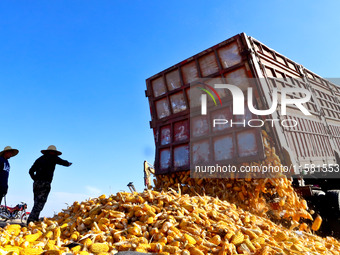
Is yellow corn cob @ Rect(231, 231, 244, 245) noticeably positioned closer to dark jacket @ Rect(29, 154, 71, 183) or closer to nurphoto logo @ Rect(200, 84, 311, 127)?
nurphoto logo @ Rect(200, 84, 311, 127)

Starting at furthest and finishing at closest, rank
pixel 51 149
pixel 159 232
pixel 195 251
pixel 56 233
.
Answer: pixel 51 149 < pixel 56 233 < pixel 159 232 < pixel 195 251

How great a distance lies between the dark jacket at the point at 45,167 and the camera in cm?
740

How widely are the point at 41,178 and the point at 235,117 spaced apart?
5.42 metres

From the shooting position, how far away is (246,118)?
5.64 metres

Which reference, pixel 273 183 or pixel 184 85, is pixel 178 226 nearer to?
pixel 273 183

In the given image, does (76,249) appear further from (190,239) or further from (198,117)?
(198,117)

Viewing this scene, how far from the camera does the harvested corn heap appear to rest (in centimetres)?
292

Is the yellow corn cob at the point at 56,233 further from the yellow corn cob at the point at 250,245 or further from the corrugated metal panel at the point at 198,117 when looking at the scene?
the corrugated metal panel at the point at 198,117

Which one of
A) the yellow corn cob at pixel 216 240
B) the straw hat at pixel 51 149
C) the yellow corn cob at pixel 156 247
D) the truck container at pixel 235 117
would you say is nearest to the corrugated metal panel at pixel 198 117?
the truck container at pixel 235 117

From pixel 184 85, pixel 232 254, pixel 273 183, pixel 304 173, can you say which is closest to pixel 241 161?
pixel 273 183

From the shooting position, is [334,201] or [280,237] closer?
[280,237]

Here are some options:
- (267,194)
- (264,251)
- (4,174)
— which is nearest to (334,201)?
(267,194)

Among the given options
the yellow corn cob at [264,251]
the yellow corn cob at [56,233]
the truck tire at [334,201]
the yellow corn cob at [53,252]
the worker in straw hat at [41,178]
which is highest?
the worker in straw hat at [41,178]

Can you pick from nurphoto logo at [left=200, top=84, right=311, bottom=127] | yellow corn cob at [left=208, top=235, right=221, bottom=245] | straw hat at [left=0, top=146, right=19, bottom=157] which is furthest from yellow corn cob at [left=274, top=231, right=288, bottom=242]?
straw hat at [left=0, top=146, right=19, bottom=157]
